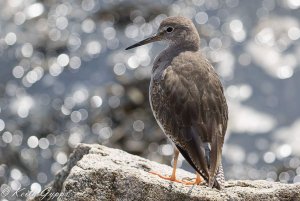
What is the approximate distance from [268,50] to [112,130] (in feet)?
16.4

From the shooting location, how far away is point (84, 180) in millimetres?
7438

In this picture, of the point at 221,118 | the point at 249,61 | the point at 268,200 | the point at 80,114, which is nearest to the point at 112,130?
the point at 80,114

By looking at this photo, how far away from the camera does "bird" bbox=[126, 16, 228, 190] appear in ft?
25.7

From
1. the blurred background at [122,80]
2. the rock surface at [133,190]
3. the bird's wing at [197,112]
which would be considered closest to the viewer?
the rock surface at [133,190]

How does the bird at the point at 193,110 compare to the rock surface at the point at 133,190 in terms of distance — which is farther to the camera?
the bird at the point at 193,110

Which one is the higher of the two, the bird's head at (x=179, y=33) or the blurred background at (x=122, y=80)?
the bird's head at (x=179, y=33)

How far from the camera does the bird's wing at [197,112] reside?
25.6 feet

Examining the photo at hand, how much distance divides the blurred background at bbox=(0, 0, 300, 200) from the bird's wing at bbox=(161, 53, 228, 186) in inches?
255

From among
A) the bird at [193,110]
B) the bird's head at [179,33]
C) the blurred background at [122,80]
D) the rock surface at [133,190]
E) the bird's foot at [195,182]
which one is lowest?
the blurred background at [122,80]

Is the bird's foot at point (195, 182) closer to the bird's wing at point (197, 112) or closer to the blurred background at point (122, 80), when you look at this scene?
the bird's wing at point (197, 112)

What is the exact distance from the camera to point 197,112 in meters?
8.20

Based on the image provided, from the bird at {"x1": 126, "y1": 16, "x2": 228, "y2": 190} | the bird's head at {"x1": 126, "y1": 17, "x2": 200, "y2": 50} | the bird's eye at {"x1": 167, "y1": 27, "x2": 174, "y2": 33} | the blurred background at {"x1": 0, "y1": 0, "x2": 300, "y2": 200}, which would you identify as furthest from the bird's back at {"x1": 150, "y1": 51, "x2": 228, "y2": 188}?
the blurred background at {"x1": 0, "y1": 0, "x2": 300, "y2": 200}

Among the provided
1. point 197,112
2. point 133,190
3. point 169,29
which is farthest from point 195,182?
point 169,29

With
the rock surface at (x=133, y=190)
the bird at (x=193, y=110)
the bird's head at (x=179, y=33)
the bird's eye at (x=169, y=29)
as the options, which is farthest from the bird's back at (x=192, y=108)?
the bird's eye at (x=169, y=29)
